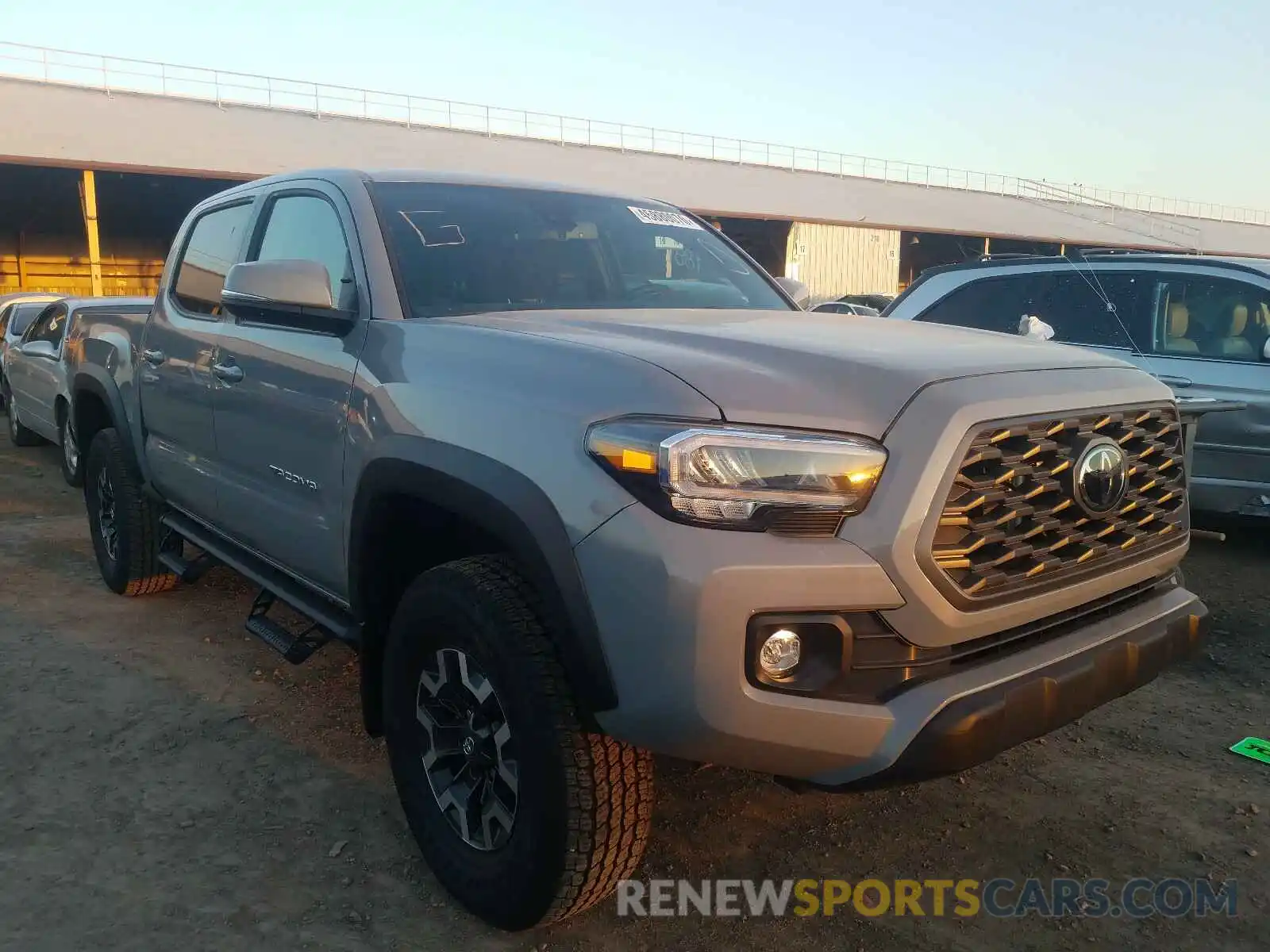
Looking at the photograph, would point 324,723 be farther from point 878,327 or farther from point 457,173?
point 878,327

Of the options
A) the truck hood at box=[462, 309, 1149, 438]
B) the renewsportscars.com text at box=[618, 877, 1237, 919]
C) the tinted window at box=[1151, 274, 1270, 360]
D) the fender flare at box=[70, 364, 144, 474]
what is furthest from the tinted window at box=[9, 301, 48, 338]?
the renewsportscars.com text at box=[618, 877, 1237, 919]

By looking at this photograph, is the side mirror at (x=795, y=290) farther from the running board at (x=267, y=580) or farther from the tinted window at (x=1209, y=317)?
the tinted window at (x=1209, y=317)

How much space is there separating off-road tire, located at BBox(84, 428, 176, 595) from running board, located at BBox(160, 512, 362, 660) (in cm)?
36

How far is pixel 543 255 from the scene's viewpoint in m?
3.38

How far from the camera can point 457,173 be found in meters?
3.66

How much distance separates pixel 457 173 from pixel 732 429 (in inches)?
80.4

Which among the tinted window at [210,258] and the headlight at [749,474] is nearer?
the headlight at [749,474]

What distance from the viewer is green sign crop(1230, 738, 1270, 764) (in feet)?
11.5

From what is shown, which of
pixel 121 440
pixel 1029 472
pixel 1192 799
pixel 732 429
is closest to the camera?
pixel 732 429

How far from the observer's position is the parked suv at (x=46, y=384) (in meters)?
8.38

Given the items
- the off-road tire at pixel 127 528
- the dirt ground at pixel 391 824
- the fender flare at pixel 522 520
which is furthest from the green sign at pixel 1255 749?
the off-road tire at pixel 127 528

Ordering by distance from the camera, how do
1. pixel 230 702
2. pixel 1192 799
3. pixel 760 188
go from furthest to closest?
pixel 760 188 < pixel 230 702 < pixel 1192 799

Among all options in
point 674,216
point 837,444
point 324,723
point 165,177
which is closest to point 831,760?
point 837,444

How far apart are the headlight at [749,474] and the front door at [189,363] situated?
7.80 ft
